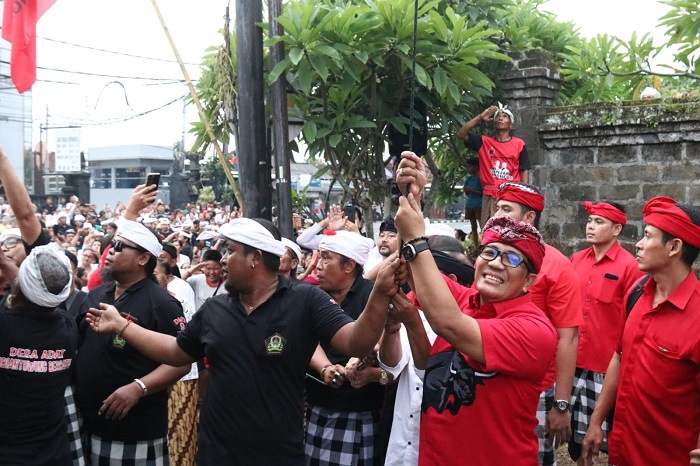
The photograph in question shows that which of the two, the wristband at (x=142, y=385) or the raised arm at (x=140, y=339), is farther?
the wristband at (x=142, y=385)

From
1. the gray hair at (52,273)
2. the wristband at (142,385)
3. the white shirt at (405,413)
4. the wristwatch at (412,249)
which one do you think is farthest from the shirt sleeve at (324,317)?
the gray hair at (52,273)

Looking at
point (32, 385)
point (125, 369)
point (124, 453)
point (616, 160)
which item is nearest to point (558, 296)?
point (125, 369)

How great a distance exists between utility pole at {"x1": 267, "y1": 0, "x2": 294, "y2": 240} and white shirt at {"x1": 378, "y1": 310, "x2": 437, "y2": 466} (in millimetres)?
3895

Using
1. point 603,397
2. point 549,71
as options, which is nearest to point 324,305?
point 603,397

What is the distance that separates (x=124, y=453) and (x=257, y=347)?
1234 mm

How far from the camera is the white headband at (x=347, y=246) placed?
4.44m

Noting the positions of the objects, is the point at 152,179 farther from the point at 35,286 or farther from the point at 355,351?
the point at 355,351

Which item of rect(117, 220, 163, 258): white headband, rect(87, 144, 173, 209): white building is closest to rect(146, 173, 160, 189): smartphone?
rect(117, 220, 163, 258): white headband

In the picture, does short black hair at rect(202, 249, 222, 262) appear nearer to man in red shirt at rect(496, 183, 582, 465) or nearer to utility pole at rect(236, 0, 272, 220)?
utility pole at rect(236, 0, 272, 220)

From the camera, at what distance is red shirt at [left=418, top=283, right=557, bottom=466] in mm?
2898

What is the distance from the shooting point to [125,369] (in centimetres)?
406

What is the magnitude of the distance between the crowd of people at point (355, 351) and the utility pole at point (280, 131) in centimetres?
283

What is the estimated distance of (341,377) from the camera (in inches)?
147

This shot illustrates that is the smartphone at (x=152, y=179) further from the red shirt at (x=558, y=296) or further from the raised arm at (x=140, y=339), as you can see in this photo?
the red shirt at (x=558, y=296)
